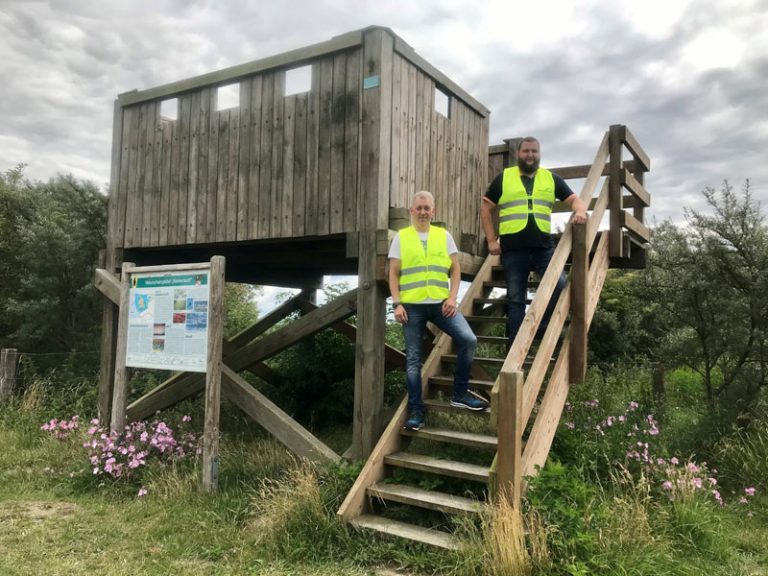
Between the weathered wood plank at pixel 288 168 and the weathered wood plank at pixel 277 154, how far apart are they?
4cm

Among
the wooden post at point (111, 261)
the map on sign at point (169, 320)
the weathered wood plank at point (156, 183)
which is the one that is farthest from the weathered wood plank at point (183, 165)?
the wooden post at point (111, 261)

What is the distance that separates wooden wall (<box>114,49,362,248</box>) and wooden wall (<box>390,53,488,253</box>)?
44cm

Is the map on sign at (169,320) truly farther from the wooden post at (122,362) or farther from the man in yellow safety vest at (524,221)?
the man in yellow safety vest at (524,221)

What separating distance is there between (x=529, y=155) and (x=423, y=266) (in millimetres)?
1480

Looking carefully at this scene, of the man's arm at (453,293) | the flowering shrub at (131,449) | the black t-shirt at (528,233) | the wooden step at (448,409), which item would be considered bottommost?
the flowering shrub at (131,449)

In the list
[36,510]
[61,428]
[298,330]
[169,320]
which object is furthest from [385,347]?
[61,428]

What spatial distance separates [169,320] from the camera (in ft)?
21.6

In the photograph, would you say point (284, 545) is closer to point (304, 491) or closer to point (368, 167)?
point (304, 491)

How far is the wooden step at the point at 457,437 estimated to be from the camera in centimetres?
485

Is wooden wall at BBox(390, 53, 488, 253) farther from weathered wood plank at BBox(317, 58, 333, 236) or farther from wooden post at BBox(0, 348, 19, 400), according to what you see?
wooden post at BBox(0, 348, 19, 400)

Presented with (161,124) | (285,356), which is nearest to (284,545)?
(161,124)

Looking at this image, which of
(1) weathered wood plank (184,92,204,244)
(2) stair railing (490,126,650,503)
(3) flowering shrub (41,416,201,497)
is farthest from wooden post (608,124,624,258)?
(3) flowering shrub (41,416,201,497)

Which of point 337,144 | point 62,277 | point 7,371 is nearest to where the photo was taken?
point 337,144

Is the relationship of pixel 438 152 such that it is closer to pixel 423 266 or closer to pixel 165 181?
pixel 423 266
